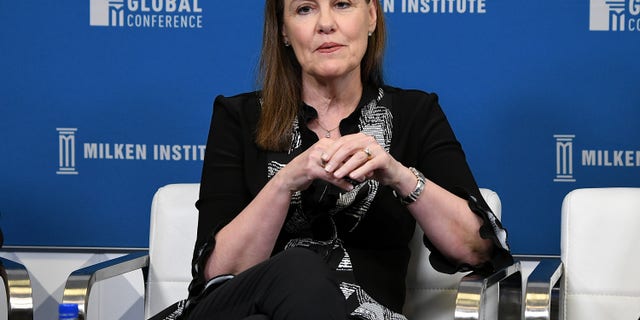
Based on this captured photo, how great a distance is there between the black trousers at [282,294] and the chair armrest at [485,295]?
0.95 feet

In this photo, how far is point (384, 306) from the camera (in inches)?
97.2

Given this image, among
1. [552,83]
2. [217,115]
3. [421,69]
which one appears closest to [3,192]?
[217,115]

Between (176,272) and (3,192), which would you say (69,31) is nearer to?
(3,192)

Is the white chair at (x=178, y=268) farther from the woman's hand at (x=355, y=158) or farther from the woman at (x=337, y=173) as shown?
the woman's hand at (x=355, y=158)

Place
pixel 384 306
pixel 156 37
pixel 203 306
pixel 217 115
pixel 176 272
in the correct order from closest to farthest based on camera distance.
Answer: pixel 203 306
pixel 384 306
pixel 217 115
pixel 176 272
pixel 156 37

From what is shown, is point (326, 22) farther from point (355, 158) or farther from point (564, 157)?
point (564, 157)

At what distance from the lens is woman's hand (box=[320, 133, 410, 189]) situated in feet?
7.40

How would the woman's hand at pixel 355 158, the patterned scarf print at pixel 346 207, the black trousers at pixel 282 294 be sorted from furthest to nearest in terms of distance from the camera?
the patterned scarf print at pixel 346 207, the woman's hand at pixel 355 158, the black trousers at pixel 282 294

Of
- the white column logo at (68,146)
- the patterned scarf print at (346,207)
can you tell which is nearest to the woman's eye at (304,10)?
the patterned scarf print at (346,207)

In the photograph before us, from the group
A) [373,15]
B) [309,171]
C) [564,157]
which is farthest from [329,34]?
[564,157]

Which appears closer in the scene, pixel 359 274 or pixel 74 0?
pixel 359 274

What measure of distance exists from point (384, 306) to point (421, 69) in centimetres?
103

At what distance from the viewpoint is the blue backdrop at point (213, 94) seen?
3.16 metres

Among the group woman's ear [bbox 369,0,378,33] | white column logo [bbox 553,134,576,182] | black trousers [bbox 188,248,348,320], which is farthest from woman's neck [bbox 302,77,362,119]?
white column logo [bbox 553,134,576,182]
